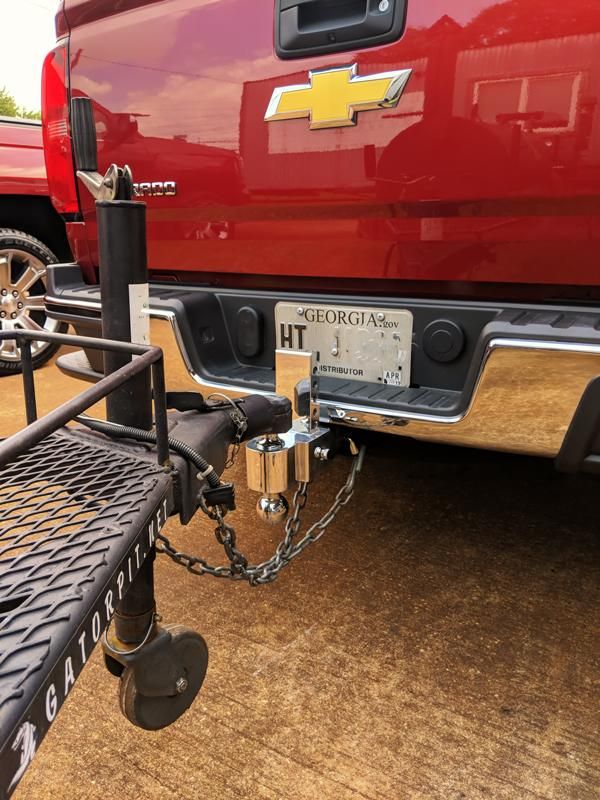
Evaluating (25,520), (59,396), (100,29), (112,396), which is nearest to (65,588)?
(25,520)

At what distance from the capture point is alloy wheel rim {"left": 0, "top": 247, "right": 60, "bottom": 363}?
199 inches

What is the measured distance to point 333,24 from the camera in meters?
1.95

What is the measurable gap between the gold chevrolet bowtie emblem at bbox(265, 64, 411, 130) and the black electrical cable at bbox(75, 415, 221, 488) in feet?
3.49

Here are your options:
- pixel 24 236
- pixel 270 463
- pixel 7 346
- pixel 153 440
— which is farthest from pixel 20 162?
pixel 153 440

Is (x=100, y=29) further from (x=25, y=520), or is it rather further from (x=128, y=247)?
(x=25, y=520)

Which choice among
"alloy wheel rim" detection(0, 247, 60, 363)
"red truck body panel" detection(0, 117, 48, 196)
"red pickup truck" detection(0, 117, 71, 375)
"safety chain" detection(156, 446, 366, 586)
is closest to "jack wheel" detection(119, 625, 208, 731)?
"safety chain" detection(156, 446, 366, 586)

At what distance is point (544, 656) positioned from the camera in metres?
2.02

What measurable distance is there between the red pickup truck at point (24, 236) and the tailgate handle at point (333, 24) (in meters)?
3.38

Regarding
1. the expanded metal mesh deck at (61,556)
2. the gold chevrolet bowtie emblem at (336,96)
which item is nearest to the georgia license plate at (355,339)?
the gold chevrolet bowtie emblem at (336,96)

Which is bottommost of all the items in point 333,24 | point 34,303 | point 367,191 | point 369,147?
point 34,303

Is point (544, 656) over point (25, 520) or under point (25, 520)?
under

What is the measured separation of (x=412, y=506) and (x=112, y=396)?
5.69 ft

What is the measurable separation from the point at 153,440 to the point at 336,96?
1.13 meters

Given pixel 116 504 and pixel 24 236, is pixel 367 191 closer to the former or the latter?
pixel 116 504
